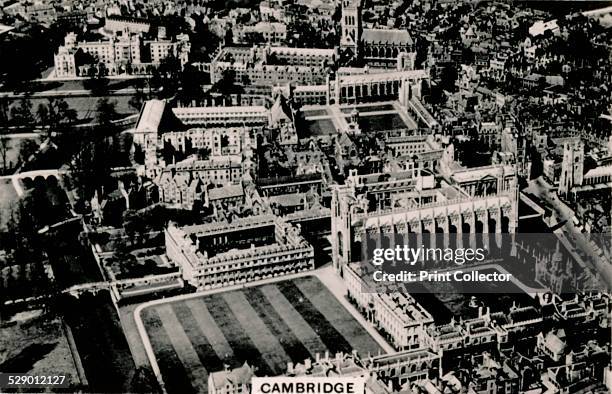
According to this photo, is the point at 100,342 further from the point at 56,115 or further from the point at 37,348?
the point at 56,115

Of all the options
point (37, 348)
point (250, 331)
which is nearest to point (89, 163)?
point (37, 348)

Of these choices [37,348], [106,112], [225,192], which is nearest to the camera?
[37,348]

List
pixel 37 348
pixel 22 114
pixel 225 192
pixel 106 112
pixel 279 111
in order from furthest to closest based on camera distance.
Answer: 1. pixel 106 112
2. pixel 279 111
3. pixel 22 114
4. pixel 225 192
5. pixel 37 348

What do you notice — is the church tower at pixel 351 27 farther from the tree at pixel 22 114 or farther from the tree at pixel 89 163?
the tree at pixel 22 114

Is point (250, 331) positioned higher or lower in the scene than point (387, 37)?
lower

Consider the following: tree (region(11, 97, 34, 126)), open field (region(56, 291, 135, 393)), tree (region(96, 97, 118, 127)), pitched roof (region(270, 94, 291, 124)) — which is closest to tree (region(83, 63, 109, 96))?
tree (region(96, 97, 118, 127))

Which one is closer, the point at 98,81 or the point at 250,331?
the point at 250,331

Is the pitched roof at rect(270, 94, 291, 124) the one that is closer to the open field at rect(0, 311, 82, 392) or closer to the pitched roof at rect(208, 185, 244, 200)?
the pitched roof at rect(208, 185, 244, 200)
